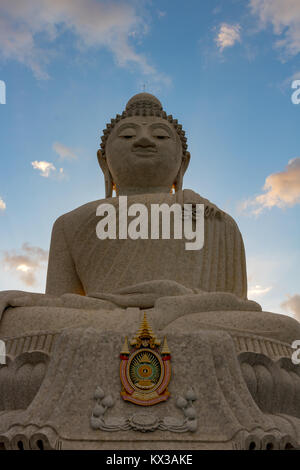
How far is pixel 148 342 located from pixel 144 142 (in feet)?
12.7

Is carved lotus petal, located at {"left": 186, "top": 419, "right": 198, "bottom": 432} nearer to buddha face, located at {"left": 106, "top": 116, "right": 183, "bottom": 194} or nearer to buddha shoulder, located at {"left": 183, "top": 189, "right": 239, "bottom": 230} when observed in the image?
buddha shoulder, located at {"left": 183, "top": 189, "right": 239, "bottom": 230}

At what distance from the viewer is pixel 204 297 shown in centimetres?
479

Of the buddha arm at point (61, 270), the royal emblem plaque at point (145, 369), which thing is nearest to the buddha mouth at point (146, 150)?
the buddha arm at point (61, 270)

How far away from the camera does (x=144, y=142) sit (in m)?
7.15

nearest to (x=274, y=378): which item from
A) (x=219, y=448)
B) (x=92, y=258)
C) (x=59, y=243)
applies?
(x=219, y=448)

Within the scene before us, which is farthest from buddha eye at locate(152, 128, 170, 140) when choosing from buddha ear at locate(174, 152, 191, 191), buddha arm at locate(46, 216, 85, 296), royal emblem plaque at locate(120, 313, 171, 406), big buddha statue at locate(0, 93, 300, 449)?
royal emblem plaque at locate(120, 313, 171, 406)

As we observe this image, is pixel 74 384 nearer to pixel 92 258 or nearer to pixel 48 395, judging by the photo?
pixel 48 395

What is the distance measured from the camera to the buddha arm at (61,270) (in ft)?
21.2

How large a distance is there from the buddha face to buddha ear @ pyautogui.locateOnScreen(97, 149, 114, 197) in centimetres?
29

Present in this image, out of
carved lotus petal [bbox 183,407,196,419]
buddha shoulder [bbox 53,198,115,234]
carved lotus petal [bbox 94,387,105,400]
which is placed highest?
buddha shoulder [bbox 53,198,115,234]

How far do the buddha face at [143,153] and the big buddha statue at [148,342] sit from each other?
2.52ft

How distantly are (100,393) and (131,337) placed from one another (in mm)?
480

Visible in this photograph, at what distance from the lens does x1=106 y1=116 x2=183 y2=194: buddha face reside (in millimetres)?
7203

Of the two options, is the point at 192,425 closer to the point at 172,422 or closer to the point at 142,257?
the point at 172,422
